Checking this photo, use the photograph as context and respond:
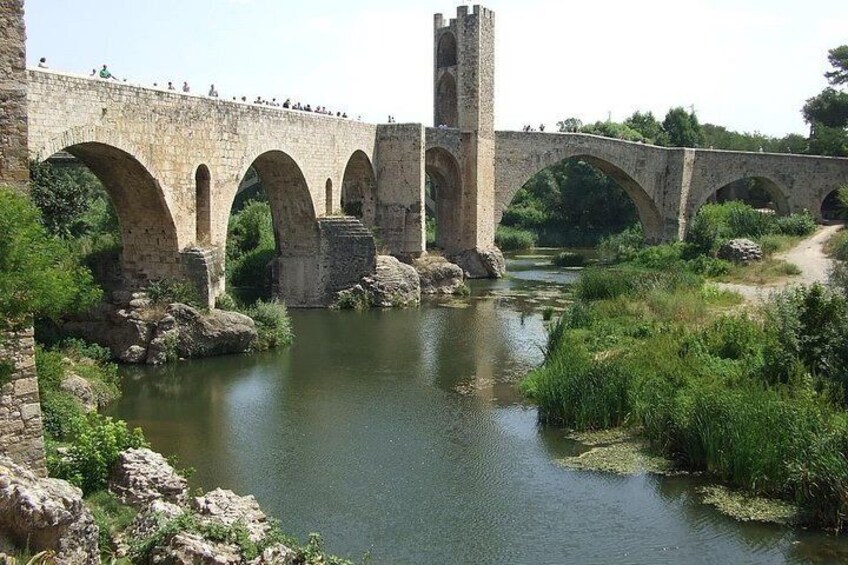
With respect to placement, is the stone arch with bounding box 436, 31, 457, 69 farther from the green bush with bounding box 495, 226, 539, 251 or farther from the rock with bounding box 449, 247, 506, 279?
the green bush with bounding box 495, 226, 539, 251

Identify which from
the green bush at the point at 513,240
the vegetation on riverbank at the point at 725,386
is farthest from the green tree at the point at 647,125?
the vegetation on riverbank at the point at 725,386

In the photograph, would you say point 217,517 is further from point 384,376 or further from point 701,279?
point 701,279

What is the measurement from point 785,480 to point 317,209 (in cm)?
1417

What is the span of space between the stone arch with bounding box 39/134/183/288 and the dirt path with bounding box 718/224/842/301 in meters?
10.1

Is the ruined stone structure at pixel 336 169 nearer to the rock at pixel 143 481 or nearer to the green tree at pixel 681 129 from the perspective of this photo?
the rock at pixel 143 481

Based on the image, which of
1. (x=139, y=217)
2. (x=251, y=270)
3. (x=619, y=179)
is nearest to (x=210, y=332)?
(x=139, y=217)

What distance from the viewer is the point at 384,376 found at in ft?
48.9

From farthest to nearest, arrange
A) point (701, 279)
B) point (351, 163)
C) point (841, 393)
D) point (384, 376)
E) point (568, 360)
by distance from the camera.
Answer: point (351, 163) < point (701, 279) < point (384, 376) < point (568, 360) < point (841, 393)

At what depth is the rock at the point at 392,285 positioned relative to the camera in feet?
72.1

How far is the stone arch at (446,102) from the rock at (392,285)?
6720 millimetres

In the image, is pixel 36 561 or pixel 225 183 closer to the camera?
pixel 36 561

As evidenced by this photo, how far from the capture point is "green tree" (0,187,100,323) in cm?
744

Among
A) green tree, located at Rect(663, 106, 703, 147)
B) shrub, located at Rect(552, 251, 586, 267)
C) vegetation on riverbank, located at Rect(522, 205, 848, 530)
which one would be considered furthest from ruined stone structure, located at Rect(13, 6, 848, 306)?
green tree, located at Rect(663, 106, 703, 147)

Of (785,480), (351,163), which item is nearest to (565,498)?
(785,480)
